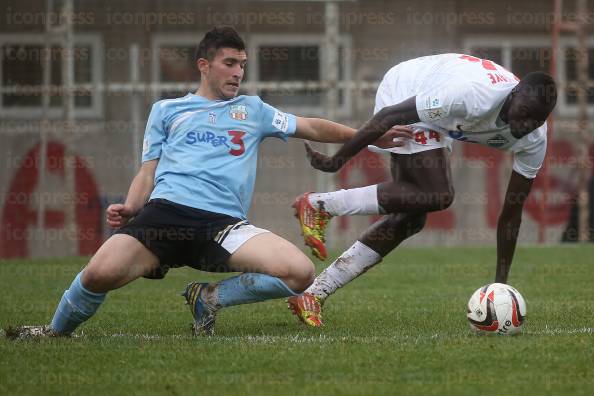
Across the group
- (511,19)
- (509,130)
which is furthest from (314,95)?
(509,130)

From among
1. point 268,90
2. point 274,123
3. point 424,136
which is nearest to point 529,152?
point 424,136

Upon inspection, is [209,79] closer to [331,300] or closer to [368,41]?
[331,300]

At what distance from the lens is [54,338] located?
6230 mm

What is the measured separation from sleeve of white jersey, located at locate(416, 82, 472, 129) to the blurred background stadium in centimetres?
807

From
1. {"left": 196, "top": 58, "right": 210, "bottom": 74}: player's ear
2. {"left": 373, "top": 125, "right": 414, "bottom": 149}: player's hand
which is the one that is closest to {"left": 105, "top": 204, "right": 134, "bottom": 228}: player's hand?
{"left": 196, "top": 58, "right": 210, "bottom": 74}: player's ear

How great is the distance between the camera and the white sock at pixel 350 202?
286 inches

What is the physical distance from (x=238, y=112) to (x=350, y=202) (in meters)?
1.17

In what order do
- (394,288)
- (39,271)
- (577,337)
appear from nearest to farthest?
(577,337), (394,288), (39,271)

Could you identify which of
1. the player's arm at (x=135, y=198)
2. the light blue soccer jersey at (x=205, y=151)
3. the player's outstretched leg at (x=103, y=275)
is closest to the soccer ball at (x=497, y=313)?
the light blue soccer jersey at (x=205, y=151)

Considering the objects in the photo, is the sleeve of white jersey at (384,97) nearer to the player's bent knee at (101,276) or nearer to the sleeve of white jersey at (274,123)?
the sleeve of white jersey at (274,123)

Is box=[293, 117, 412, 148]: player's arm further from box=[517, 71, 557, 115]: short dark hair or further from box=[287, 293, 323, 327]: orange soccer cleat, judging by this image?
box=[287, 293, 323, 327]: orange soccer cleat

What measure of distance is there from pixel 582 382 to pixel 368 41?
39.5 ft

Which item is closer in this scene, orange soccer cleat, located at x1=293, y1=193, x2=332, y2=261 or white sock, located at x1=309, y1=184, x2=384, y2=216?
orange soccer cleat, located at x1=293, y1=193, x2=332, y2=261

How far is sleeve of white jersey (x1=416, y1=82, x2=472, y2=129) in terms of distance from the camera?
6930mm
